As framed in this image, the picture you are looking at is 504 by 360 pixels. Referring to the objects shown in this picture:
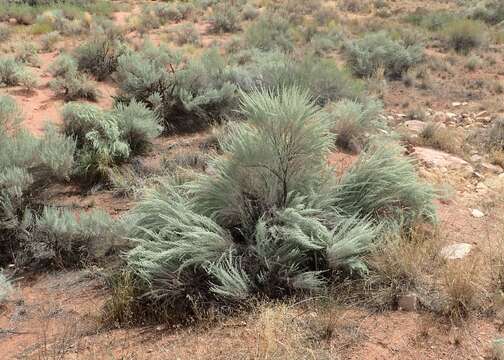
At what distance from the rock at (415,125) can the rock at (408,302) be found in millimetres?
5276

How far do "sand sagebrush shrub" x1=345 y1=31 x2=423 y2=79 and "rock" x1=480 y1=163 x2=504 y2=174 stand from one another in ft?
17.5

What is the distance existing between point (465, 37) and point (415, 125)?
7.45 metres

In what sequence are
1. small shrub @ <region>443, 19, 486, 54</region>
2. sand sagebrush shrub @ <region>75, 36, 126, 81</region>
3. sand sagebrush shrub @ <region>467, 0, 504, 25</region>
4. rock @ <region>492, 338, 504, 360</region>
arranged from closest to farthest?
rock @ <region>492, 338, 504, 360</region>
sand sagebrush shrub @ <region>75, 36, 126, 81</region>
small shrub @ <region>443, 19, 486, 54</region>
sand sagebrush shrub @ <region>467, 0, 504, 25</region>

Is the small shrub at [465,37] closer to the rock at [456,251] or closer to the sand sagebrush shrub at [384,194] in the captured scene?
the sand sagebrush shrub at [384,194]

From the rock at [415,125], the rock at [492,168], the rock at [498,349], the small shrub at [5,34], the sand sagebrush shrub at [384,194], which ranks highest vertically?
the small shrub at [5,34]

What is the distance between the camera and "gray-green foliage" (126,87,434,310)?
13.1 ft

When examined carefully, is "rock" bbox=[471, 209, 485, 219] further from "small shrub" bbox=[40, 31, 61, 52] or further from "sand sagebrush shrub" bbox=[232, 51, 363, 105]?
"small shrub" bbox=[40, 31, 61, 52]

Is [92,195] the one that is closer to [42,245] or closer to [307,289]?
[42,245]

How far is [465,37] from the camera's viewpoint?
48.2 ft

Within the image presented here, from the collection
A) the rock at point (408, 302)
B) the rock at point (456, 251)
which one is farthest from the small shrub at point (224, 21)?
the rock at point (408, 302)

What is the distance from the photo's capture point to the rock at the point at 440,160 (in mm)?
6965

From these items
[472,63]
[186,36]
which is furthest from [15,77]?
[472,63]

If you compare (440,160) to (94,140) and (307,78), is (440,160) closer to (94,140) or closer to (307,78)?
(307,78)


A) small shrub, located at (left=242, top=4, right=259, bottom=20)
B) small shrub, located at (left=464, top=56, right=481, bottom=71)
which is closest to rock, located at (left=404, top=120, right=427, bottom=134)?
small shrub, located at (left=464, top=56, right=481, bottom=71)
